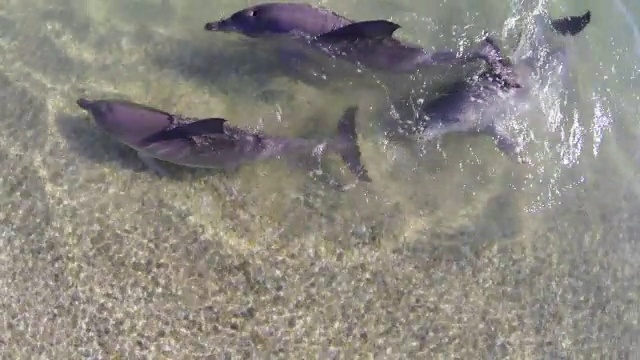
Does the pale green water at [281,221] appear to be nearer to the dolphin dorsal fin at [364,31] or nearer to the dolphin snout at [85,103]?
the dolphin snout at [85,103]

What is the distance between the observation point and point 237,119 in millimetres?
5434

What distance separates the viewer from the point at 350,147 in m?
5.29

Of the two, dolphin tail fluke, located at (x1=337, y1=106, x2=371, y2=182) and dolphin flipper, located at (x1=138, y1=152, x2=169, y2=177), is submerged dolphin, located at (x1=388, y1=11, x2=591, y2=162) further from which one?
dolphin flipper, located at (x1=138, y1=152, x2=169, y2=177)

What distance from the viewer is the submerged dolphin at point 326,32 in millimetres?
5137

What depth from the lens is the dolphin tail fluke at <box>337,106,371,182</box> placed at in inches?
208

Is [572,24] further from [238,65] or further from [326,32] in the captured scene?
[238,65]

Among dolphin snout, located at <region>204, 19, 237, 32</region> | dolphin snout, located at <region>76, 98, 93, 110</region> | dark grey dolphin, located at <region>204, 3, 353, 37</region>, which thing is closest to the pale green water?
dolphin snout, located at <region>76, 98, 93, 110</region>

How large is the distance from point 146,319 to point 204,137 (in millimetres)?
1308

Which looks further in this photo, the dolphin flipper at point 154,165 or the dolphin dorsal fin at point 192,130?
the dolphin flipper at point 154,165

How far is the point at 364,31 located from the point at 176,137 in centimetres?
156

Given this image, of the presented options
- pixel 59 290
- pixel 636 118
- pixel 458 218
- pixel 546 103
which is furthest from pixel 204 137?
pixel 636 118

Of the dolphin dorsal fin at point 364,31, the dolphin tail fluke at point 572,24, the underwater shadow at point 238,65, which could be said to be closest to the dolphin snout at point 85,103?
the underwater shadow at point 238,65

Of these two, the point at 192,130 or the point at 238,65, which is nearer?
the point at 192,130

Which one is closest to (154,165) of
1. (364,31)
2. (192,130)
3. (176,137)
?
(176,137)
